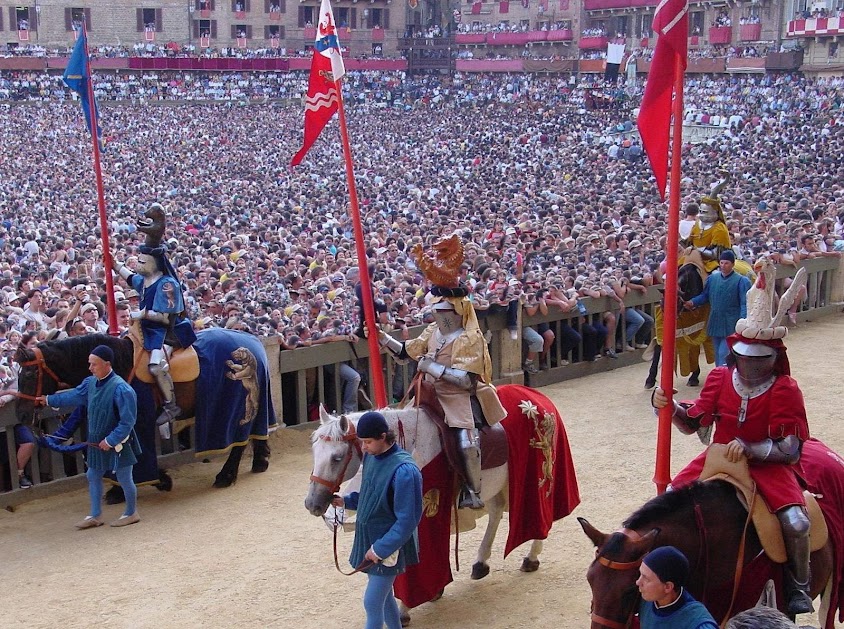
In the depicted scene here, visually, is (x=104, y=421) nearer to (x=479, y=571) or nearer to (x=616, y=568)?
(x=479, y=571)

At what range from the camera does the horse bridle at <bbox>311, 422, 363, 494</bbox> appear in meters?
6.20

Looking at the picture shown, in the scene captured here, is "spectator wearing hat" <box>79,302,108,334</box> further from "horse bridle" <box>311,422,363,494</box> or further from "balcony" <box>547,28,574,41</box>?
"balcony" <box>547,28,574,41</box>

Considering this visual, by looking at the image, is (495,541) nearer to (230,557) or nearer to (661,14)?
(230,557)

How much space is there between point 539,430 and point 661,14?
115 inches

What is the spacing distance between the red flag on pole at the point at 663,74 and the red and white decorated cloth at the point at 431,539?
235 centimetres

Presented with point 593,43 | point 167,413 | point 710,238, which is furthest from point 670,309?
point 593,43

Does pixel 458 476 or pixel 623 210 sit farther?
pixel 623 210

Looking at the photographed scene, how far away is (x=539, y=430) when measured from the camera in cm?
766

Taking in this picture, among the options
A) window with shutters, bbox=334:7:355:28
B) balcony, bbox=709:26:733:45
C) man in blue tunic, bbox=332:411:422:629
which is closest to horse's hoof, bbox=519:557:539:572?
man in blue tunic, bbox=332:411:422:629

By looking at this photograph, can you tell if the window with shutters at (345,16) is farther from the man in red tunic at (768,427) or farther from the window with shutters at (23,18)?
the man in red tunic at (768,427)

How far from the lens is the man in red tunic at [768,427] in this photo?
5516mm

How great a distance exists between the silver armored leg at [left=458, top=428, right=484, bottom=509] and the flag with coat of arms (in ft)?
9.73

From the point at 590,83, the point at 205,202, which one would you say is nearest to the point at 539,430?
the point at 205,202

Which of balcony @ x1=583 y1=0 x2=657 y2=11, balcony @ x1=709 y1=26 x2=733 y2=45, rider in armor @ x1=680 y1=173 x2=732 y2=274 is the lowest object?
rider in armor @ x1=680 y1=173 x2=732 y2=274
